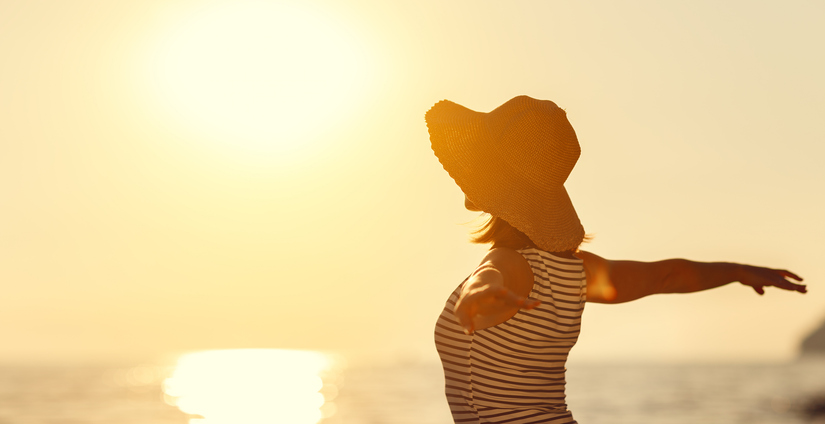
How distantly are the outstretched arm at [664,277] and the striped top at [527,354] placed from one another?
0.20 meters

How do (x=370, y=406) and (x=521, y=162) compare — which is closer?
(x=521, y=162)

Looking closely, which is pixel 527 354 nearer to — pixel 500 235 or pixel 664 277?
pixel 500 235

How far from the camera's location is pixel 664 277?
11.2 feet

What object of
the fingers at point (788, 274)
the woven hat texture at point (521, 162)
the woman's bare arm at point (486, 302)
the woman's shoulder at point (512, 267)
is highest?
the woven hat texture at point (521, 162)

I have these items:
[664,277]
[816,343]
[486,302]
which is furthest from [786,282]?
[816,343]

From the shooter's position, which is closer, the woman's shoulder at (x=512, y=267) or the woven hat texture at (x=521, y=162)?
the woman's shoulder at (x=512, y=267)

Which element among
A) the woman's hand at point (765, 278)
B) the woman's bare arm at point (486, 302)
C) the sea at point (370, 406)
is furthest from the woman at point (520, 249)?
the sea at point (370, 406)

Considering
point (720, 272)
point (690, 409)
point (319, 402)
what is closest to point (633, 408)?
point (690, 409)

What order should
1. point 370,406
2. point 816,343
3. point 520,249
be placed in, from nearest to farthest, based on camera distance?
point 520,249 < point 370,406 < point 816,343

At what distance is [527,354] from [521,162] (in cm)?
73

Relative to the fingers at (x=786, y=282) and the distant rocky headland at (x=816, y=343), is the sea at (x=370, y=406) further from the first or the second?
the distant rocky headland at (x=816, y=343)

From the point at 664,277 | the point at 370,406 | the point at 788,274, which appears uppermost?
the point at 370,406

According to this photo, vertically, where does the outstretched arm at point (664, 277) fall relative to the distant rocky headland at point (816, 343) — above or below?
below

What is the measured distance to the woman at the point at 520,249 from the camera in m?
2.96
